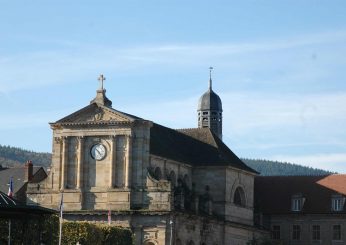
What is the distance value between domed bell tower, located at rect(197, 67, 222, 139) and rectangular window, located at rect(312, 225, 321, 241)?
561 inches

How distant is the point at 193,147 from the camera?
4368 inches

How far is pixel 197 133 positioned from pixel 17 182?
19.7m

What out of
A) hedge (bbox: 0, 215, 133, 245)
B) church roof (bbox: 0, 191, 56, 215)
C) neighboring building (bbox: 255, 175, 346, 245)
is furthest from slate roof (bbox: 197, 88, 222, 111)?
church roof (bbox: 0, 191, 56, 215)

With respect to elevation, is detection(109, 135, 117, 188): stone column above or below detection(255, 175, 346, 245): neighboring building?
above

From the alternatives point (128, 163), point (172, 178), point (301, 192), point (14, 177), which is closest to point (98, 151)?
point (128, 163)

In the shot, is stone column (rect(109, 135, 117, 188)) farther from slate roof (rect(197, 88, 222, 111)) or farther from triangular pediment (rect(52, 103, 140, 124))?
slate roof (rect(197, 88, 222, 111))

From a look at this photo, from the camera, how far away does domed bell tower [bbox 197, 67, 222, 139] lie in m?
121

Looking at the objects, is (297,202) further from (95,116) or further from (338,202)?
(95,116)

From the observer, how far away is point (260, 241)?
11106 cm

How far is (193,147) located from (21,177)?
20.1 m

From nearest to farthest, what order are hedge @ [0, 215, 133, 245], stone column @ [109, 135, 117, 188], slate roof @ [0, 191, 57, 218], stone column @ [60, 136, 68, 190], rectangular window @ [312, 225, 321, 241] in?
slate roof @ [0, 191, 57, 218]
hedge @ [0, 215, 133, 245]
stone column @ [109, 135, 117, 188]
stone column @ [60, 136, 68, 190]
rectangular window @ [312, 225, 321, 241]

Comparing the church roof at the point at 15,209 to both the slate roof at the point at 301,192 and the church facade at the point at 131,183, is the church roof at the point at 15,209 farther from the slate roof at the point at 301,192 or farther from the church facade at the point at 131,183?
the slate roof at the point at 301,192

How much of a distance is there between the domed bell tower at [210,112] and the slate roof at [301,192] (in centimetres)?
765

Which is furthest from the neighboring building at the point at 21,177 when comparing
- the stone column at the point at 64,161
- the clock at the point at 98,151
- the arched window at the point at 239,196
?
the arched window at the point at 239,196
